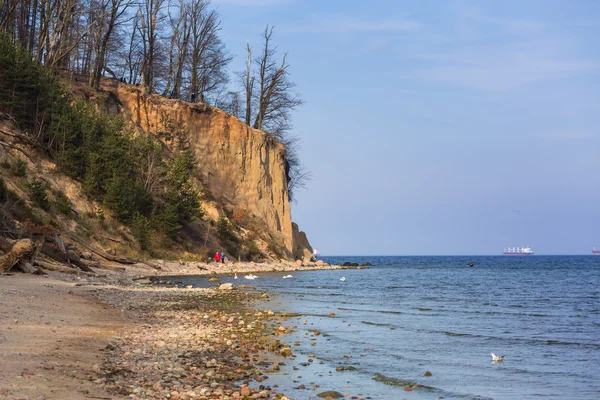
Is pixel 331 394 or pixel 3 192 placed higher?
pixel 3 192

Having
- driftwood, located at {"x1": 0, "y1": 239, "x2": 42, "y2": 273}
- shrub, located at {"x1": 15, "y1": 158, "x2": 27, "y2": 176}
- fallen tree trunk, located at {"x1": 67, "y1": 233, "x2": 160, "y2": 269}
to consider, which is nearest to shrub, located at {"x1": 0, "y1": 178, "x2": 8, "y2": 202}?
shrub, located at {"x1": 15, "y1": 158, "x2": 27, "y2": 176}

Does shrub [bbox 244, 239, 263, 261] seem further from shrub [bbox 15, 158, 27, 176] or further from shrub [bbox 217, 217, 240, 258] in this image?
shrub [bbox 15, 158, 27, 176]

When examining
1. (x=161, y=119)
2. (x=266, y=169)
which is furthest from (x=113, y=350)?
(x=266, y=169)

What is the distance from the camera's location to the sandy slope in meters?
6.69

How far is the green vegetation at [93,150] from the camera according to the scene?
34344 mm

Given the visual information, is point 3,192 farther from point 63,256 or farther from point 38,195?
point 63,256

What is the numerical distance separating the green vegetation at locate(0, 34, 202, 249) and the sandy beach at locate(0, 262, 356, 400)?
17.2 meters

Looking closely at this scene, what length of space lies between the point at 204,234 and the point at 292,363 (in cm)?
3373

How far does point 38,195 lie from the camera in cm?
2948

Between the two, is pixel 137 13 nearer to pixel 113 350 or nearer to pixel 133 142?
pixel 133 142

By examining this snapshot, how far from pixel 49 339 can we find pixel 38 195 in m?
22.2

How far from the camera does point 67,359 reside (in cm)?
823

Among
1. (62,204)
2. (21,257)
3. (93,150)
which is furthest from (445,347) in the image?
(93,150)

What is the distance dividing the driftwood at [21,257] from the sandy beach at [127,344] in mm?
534
